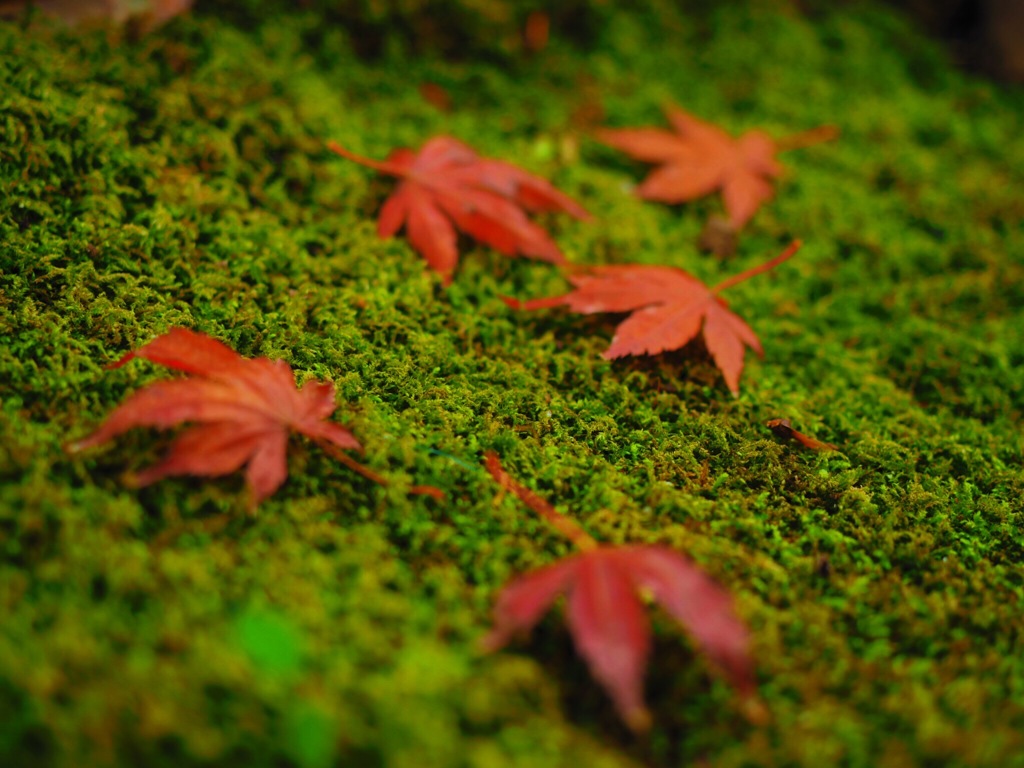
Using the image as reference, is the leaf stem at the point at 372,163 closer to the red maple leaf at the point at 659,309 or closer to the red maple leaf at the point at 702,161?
the red maple leaf at the point at 659,309

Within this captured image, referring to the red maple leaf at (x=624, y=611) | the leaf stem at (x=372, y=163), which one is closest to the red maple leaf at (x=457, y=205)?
the leaf stem at (x=372, y=163)

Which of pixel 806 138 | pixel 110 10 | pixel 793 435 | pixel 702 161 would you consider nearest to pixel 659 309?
pixel 793 435

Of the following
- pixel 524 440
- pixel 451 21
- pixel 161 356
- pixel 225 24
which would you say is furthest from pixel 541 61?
pixel 161 356

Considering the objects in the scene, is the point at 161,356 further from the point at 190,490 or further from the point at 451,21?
the point at 451,21

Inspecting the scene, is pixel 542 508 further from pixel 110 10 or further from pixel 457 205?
pixel 110 10

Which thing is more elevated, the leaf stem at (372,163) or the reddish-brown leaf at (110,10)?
the reddish-brown leaf at (110,10)

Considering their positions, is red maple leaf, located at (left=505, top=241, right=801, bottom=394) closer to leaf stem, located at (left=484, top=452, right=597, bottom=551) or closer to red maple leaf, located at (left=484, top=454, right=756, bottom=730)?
leaf stem, located at (left=484, top=452, right=597, bottom=551)

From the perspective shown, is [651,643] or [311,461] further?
[311,461]
